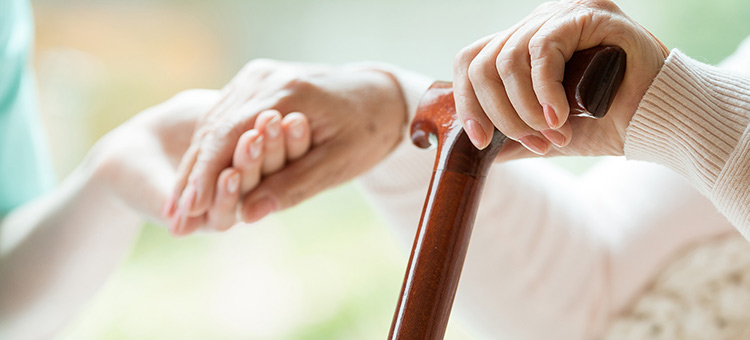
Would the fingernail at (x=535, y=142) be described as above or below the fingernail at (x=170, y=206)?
above

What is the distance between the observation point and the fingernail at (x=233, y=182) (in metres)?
0.59

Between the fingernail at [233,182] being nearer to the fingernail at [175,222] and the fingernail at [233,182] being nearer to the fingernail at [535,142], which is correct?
the fingernail at [175,222]

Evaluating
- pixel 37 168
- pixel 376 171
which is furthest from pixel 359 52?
pixel 376 171

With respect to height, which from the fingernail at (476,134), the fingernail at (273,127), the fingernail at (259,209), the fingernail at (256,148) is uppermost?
the fingernail at (476,134)

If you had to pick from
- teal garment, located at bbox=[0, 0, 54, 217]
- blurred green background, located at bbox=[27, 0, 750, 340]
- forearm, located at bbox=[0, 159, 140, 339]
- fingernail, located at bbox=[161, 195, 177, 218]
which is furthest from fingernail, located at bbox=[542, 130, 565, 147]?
blurred green background, located at bbox=[27, 0, 750, 340]

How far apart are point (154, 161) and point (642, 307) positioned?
55cm

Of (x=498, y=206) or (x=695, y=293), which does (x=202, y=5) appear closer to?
(x=498, y=206)

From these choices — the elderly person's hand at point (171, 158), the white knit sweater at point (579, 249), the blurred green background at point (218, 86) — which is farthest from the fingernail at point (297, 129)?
the blurred green background at point (218, 86)

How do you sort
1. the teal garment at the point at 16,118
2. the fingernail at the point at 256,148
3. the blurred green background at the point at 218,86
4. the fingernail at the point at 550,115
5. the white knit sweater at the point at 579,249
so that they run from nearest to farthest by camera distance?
the fingernail at the point at 550,115
the fingernail at the point at 256,148
the white knit sweater at the point at 579,249
the teal garment at the point at 16,118
the blurred green background at the point at 218,86

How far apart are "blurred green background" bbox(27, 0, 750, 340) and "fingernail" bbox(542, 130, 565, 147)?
1.55m

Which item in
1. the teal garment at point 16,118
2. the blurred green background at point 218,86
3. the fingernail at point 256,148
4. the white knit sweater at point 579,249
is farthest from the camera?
the blurred green background at point 218,86

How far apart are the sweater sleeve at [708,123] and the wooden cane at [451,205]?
0.03 meters

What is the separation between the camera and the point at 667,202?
29.3 inches

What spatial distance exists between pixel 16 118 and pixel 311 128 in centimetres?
57
